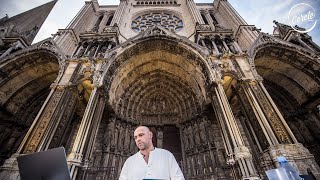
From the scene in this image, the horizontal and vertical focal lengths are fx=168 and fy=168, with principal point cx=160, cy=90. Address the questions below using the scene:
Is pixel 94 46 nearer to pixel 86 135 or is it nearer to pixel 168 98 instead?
pixel 168 98

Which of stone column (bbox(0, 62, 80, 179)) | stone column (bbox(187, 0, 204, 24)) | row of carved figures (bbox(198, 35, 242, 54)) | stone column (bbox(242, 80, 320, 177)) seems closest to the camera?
stone column (bbox(242, 80, 320, 177))

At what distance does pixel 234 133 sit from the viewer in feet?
21.2

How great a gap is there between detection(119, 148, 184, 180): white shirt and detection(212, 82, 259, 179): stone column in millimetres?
4331

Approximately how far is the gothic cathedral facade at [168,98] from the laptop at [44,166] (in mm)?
4247

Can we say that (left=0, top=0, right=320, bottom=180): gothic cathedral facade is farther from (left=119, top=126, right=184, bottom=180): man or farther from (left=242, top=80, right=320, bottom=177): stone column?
(left=119, top=126, right=184, bottom=180): man

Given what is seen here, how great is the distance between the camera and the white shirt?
201 cm

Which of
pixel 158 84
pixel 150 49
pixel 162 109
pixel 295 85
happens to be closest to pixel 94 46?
pixel 150 49

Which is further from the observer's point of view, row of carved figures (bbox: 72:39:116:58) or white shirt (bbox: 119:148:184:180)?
row of carved figures (bbox: 72:39:116:58)

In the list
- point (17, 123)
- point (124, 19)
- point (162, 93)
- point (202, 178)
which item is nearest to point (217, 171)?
point (202, 178)

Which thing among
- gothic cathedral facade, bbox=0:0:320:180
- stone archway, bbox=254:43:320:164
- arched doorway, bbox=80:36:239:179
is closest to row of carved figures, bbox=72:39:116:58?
gothic cathedral facade, bbox=0:0:320:180

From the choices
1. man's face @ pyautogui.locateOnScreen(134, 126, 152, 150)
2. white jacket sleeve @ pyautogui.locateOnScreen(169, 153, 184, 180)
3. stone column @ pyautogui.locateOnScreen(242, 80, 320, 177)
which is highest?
stone column @ pyautogui.locateOnScreen(242, 80, 320, 177)

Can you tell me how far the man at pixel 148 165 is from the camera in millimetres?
2014

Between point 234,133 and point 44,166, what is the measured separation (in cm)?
625

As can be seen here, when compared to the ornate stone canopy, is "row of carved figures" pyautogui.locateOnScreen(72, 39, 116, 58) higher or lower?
higher
